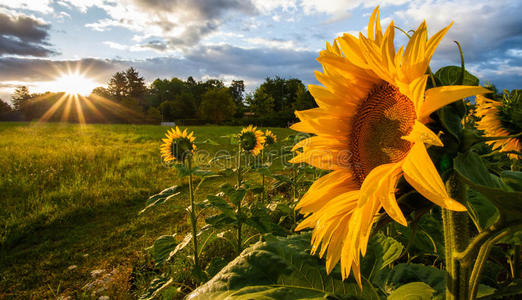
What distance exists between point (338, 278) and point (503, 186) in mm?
449

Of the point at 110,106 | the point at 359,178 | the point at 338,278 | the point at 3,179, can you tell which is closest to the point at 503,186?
the point at 359,178

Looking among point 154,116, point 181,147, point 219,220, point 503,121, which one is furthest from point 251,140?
point 154,116

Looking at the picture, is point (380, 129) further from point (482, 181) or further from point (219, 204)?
point (219, 204)

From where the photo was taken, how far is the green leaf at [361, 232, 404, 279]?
32.9 inches

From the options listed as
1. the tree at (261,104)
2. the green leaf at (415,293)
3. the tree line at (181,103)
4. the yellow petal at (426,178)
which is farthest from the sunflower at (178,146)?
the tree at (261,104)

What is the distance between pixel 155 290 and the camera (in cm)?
173

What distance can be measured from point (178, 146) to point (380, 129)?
2.24m

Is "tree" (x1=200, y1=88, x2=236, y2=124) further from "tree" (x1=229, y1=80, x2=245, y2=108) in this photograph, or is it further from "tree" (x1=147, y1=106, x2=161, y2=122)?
"tree" (x1=229, y1=80, x2=245, y2=108)

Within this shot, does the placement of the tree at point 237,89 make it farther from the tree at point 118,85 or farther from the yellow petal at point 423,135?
the yellow petal at point 423,135

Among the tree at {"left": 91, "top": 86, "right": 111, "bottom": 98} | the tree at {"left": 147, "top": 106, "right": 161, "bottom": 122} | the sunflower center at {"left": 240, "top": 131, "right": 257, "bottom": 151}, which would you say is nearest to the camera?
the sunflower center at {"left": 240, "top": 131, "right": 257, "bottom": 151}

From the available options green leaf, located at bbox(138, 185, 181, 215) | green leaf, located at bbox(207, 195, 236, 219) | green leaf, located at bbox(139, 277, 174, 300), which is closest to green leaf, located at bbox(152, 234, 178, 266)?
green leaf, located at bbox(139, 277, 174, 300)

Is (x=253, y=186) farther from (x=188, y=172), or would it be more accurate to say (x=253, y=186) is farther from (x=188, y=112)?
(x=188, y=112)

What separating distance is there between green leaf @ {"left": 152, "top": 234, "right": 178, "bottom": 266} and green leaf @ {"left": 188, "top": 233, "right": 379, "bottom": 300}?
127 cm

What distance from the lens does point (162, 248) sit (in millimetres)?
1875
